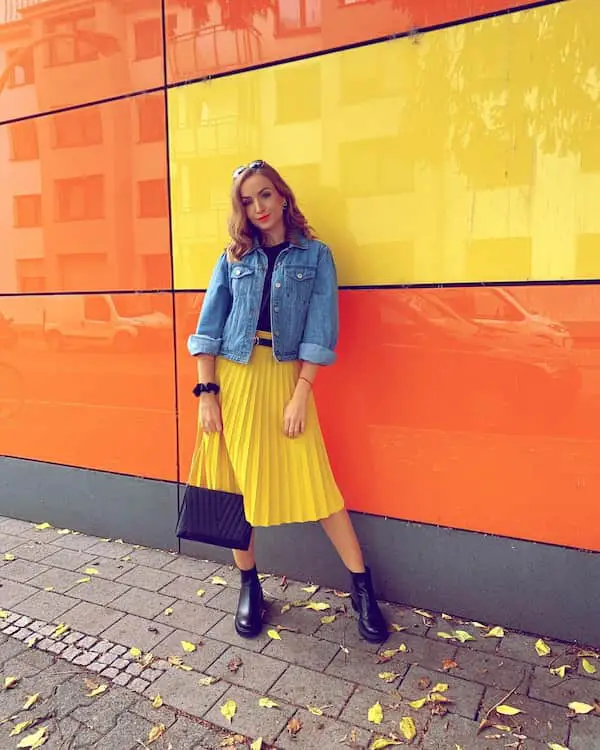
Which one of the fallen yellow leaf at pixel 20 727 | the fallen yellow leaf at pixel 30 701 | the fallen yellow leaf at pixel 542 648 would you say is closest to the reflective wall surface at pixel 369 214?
the fallen yellow leaf at pixel 542 648

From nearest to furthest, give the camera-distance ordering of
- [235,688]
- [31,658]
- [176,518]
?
1. [235,688]
2. [31,658]
3. [176,518]

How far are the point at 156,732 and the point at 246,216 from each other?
86.1 inches

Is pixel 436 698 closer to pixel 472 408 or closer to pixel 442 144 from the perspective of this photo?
pixel 472 408

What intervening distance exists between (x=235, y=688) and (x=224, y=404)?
4.09 feet

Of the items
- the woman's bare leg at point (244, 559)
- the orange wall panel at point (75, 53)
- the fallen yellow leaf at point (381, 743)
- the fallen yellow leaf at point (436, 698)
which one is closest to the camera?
the fallen yellow leaf at point (381, 743)

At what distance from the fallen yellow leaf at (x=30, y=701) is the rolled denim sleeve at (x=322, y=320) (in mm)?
1833

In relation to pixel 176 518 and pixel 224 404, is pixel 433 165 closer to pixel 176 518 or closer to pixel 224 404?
pixel 224 404

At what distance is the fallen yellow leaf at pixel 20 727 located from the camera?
8.08 ft

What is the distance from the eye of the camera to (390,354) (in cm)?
321

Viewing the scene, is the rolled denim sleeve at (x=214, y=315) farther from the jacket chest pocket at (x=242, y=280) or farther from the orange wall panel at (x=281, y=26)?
the orange wall panel at (x=281, y=26)

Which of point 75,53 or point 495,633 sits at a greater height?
point 75,53

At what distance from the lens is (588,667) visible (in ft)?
9.11

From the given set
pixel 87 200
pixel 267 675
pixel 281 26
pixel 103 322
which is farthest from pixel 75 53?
pixel 267 675

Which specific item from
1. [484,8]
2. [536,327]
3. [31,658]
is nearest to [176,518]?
[31,658]
